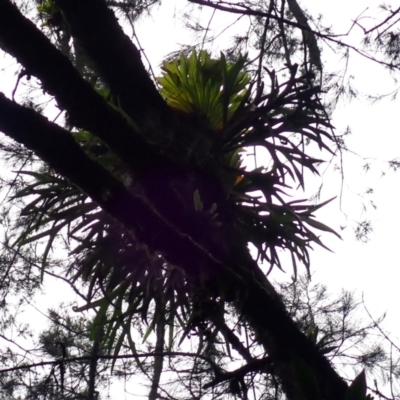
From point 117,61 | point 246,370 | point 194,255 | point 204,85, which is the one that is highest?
point 204,85

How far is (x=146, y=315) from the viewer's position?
2559 mm

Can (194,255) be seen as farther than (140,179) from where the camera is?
No

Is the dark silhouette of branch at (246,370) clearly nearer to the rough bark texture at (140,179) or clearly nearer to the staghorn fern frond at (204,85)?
the rough bark texture at (140,179)

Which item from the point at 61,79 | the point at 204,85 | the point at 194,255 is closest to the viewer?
the point at 61,79

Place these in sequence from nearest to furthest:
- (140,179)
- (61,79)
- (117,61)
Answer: (61,79) → (140,179) → (117,61)

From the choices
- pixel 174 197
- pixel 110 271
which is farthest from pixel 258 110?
pixel 110 271

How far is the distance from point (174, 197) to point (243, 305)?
1.21ft

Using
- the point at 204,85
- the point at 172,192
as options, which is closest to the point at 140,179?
the point at 172,192

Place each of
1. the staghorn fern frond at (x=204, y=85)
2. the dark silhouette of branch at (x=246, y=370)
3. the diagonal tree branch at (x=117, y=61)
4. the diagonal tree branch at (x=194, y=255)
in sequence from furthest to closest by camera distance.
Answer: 1. the staghorn fern frond at (x=204, y=85)
2. the diagonal tree branch at (x=117, y=61)
3. the dark silhouette of branch at (x=246, y=370)
4. the diagonal tree branch at (x=194, y=255)

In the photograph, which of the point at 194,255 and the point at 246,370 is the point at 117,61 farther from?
the point at 246,370

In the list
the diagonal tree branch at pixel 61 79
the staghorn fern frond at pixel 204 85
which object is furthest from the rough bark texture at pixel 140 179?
the staghorn fern frond at pixel 204 85

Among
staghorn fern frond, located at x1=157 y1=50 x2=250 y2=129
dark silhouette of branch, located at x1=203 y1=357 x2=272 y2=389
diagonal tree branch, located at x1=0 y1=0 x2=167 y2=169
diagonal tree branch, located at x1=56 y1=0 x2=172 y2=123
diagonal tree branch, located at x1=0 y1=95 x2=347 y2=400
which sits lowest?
dark silhouette of branch, located at x1=203 y1=357 x2=272 y2=389

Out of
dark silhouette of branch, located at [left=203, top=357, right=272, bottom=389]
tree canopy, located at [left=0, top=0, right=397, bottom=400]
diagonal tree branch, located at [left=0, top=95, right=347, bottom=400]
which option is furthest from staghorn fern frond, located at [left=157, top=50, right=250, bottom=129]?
dark silhouette of branch, located at [left=203, top=357, right=272, bottom=389]

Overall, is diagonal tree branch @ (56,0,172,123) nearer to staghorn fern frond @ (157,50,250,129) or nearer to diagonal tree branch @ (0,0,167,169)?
staghorn fern frond @ (157,50,250,129)
